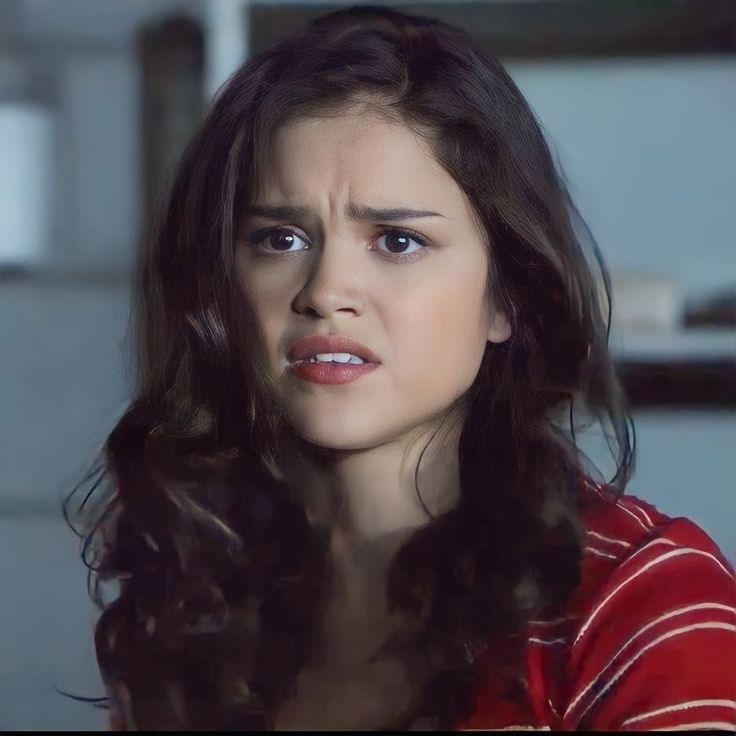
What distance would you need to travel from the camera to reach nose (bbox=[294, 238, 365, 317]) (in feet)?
2.68

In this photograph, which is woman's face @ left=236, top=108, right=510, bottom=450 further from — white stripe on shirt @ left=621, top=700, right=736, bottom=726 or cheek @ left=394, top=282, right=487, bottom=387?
white stripe on shirt @ left=621, top=700, right=736, bottom=726

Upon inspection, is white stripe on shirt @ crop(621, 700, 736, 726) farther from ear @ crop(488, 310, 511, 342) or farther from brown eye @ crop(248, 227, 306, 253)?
brown eye @ crop(248, 227, 306, 253)

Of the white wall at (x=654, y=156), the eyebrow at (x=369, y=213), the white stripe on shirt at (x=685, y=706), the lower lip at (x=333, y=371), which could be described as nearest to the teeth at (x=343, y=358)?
the lower lip at (x=333, y=371)

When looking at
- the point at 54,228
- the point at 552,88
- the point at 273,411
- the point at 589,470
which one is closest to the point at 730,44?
the point at 552,88

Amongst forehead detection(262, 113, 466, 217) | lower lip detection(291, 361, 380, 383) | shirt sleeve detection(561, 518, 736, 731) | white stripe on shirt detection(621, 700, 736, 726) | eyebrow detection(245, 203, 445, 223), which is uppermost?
forehead detection(262, 113, 466, 217)

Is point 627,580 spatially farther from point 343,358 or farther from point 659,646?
point 343,358

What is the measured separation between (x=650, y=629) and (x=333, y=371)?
13.5 inches

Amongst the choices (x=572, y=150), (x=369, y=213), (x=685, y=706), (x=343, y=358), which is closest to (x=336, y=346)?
(x=343, y=358)

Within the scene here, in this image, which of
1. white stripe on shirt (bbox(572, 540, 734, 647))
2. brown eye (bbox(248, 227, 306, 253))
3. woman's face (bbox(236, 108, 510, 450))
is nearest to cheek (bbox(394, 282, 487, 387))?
woman's face (bbox(236, 108, 510, 450))

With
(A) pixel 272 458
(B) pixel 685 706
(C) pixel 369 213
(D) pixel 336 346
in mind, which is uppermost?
(C) pixel 369 213

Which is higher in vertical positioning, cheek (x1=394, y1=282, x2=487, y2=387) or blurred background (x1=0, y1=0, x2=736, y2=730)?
blurred background (x1=0, y1=0, x2=736, y2=730)

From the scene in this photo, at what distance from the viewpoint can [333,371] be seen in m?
0.83

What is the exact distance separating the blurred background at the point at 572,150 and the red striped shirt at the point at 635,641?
0.04 m

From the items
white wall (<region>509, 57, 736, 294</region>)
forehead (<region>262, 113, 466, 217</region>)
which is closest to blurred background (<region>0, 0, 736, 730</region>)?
white wall (<region>509, 57, 736, 294</region>)
